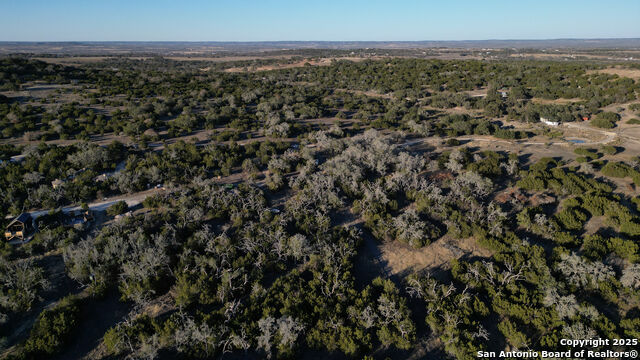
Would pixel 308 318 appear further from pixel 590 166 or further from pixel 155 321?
pixel 590 166

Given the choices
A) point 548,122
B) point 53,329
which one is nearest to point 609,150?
point 548,122

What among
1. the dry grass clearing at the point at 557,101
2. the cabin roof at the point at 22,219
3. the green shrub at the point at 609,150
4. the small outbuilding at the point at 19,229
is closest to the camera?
the small outbuilding at the point at 19,229

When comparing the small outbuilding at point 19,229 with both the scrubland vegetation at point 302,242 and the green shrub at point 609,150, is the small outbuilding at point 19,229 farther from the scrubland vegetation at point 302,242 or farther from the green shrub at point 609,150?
the green shrub at point 609,150

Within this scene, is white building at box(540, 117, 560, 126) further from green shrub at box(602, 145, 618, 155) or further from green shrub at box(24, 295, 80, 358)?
green shrub at box(24, 295, 80, 358)

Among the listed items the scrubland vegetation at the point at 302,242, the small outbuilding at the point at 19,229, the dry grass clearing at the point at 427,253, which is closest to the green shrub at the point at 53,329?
→ the scrubland vegetation at the point at 302,242

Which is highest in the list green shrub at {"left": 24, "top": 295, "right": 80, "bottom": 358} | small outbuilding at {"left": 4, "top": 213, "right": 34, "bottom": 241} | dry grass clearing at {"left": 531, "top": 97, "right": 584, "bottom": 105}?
dry grass clearing at {"left": 531, "top": 97, "right": 584, "bottom": 105}

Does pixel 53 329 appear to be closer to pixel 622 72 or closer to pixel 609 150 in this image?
pixel 609 150

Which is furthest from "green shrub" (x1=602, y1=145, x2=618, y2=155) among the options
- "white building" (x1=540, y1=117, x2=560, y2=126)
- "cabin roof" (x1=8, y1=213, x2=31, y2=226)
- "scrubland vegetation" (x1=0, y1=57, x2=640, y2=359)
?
"cabin roof" (x1=8, y1=213, x2=31, y2=226)

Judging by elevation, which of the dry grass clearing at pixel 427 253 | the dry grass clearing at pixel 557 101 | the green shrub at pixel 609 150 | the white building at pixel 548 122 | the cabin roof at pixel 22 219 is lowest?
the dry grass clearing at pixel 427 253
